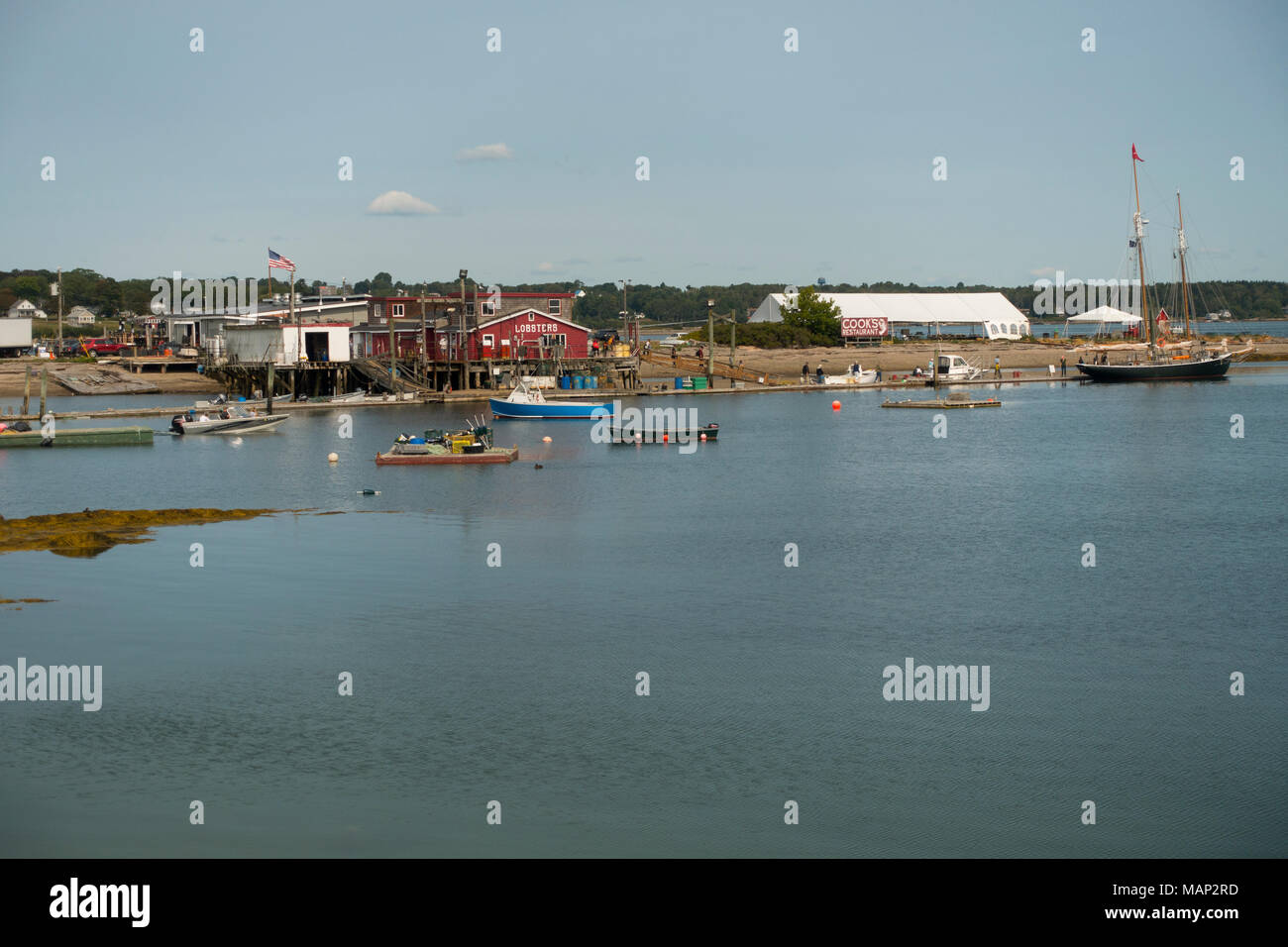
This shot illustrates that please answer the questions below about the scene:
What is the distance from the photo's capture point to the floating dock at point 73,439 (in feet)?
205

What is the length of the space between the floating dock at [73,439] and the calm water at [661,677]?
19264mm

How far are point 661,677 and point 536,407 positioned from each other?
192 ft

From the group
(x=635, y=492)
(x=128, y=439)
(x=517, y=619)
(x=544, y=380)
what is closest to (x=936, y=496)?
(x=635, y=492)

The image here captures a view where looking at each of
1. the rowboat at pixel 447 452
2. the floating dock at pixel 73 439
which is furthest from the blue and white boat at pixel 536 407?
the rowboat at pixel 447 452

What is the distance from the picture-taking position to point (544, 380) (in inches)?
3637

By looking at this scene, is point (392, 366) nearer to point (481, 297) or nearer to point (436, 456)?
point (481, 297)

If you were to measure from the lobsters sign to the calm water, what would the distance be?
92571mm

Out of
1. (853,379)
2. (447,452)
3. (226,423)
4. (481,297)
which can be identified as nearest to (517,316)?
(481,297)

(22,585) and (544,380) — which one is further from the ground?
(544,380)

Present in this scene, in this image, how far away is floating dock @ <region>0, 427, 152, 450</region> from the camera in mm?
62375

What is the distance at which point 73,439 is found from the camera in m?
62.9
